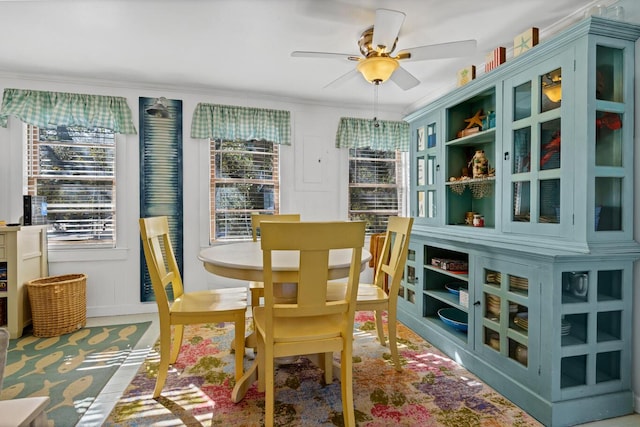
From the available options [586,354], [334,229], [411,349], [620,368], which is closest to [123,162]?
[334,229]

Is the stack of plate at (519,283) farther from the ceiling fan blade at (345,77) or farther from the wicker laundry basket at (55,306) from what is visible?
the wicker laundry basket at (55,306)

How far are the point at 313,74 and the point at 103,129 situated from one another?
2254 mm

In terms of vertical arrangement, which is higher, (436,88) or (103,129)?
(436,88)

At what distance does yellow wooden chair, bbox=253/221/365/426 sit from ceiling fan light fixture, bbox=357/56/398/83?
1244 mm

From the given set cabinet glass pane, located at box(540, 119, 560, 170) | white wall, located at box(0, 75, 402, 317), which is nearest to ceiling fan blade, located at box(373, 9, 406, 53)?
cabinet glass pane, located at box(540, 119, 560, 170)

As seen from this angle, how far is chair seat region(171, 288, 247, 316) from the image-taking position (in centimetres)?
199

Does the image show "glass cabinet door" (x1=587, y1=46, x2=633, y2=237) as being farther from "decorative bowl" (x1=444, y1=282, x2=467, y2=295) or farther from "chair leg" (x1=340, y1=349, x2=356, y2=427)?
"chair leg" (x1=340, y1=349, x2=356, y2=427)

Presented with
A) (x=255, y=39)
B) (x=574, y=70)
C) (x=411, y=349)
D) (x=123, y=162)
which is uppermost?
(x=255, y=39)

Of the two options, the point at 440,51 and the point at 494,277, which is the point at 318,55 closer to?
the point at 440,51

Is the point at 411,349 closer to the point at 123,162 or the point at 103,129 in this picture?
the point at 123,162

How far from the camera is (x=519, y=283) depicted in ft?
6.41

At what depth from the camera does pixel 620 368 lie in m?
1.85

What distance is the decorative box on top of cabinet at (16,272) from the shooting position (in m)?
2.83

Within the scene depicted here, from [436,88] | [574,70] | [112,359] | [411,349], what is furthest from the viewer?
[436,88]
